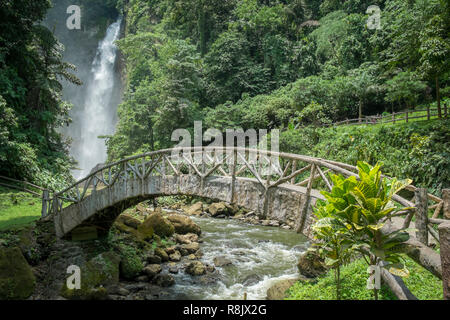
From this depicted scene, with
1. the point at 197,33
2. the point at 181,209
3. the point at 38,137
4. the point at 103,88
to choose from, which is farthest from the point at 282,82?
the point at 103,88

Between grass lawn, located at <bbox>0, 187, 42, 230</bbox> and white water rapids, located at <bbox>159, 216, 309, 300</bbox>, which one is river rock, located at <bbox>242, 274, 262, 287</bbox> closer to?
white water rapids, located at <bbox>159, 216, 309, 300</bbox>

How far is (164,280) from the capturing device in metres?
10.2

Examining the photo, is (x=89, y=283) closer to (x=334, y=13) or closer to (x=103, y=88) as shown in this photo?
(x=334, y=13)

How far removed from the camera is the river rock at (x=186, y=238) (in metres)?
13.8

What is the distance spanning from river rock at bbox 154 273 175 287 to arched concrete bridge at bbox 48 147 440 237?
2.82 metres

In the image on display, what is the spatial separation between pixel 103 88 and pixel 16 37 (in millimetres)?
24727

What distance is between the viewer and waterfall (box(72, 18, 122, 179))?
127ft

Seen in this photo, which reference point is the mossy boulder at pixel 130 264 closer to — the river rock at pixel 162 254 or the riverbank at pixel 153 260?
the riverbank at pixel 153 260

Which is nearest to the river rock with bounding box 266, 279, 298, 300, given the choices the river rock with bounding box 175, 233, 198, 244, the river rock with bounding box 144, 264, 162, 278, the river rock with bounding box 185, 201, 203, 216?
the river rock with bounding box 144, 264, 162, 278

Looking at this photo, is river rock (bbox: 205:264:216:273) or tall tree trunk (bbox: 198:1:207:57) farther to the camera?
tall tree trunk (bbox: 198:1:207:57)

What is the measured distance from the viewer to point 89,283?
9.24m

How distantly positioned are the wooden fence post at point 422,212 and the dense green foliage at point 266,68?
14.8 metres

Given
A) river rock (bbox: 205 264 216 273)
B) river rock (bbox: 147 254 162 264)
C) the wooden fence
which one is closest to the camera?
river rock (bbox: 205 264 216 273)

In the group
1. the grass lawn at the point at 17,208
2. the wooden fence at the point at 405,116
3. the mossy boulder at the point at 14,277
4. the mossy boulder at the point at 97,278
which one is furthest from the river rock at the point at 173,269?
the wooden fence at the point at 405,116
